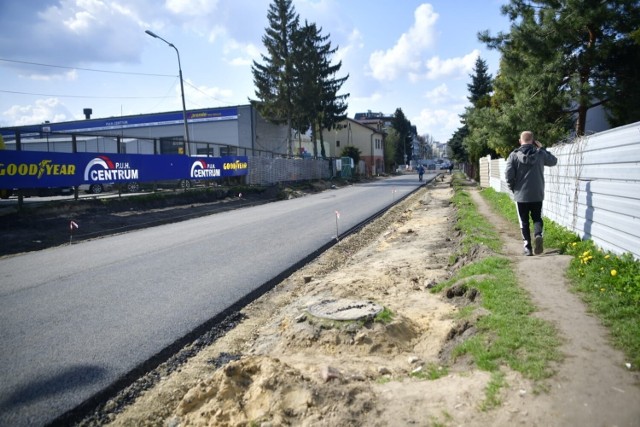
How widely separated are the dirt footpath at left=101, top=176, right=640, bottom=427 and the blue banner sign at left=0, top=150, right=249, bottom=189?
39.9ft

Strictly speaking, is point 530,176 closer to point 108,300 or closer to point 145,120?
point 108,300

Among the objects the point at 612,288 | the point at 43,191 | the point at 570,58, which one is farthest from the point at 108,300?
the point at 570,58

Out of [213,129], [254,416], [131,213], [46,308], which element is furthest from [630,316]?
[213,129]

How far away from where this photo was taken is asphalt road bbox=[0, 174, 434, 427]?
4000 mm

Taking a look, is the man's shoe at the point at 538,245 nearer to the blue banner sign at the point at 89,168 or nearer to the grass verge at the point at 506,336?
the grass verge at the point at 506,336

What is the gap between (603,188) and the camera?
6617 mm

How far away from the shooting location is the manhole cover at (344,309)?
5215 millimetres

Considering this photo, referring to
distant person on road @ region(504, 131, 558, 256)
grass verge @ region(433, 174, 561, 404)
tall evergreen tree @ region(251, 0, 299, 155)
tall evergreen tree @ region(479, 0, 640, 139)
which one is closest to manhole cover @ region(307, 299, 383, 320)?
grass verge @ region(433, 174, 561, 404)

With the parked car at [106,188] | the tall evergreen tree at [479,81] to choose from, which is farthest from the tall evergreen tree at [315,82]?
the parked car at [106,188]

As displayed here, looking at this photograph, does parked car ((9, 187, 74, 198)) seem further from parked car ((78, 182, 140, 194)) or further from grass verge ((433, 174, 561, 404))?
grass verge ((433, 174, 561, 404))

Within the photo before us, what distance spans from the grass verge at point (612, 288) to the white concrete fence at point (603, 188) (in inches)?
9.2

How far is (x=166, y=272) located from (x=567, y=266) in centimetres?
641

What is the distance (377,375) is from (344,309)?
5.31 feet

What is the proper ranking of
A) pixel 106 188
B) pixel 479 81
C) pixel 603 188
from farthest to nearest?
1. pixel 479 81
2. pixel 106 188
3. pixel 603 188
